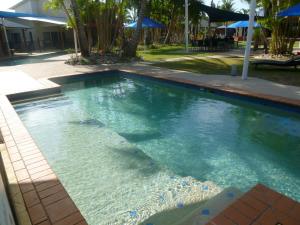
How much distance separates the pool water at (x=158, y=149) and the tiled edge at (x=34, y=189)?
1.54 feet

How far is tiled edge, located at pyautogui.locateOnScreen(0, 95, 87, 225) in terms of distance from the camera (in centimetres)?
→ 241

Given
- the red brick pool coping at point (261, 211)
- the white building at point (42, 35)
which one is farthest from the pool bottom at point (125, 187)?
the white building at point (42, 35)

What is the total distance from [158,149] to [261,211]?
8.31 ft

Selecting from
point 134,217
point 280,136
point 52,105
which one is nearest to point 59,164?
point 134,217

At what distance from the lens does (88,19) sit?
16.0m

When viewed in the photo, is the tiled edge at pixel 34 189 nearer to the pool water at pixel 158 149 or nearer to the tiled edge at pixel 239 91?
the pool water at pixel 158 149

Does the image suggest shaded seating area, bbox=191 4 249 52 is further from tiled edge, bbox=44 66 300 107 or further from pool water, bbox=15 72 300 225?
pool water, bbox=15 72 300 225

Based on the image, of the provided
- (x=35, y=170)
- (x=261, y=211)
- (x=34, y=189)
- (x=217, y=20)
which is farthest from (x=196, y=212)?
(x=217, y=20)

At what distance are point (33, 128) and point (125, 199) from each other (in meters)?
3.39

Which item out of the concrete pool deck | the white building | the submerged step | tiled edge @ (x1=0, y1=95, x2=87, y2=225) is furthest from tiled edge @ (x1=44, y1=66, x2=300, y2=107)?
the white building

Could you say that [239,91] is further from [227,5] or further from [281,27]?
[227,5]

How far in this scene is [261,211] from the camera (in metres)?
2.34

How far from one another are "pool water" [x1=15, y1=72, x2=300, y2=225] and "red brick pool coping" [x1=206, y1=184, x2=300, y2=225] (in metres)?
0.71

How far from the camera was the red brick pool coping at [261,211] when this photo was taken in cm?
222
